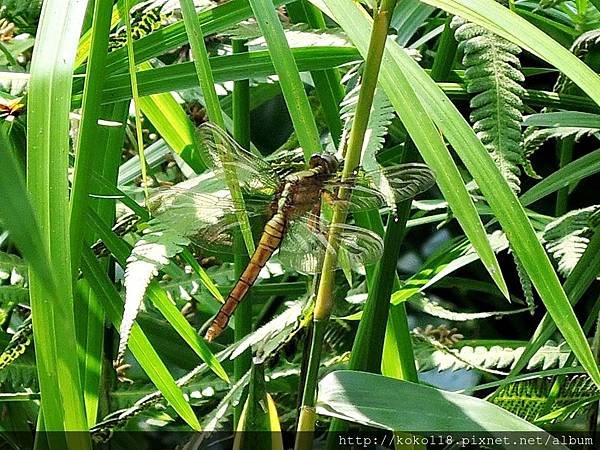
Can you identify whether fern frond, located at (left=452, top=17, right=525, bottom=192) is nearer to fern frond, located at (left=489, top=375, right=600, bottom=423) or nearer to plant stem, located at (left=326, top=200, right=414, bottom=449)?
plant stem, located at (left=326, top=200, right=414, bottom=449)

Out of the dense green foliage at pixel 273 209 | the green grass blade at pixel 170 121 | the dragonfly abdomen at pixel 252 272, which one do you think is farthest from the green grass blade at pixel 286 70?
the green grass blade at pixel 170 121

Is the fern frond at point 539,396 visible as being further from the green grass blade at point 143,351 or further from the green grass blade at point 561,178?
the green grass blade at point 143,351

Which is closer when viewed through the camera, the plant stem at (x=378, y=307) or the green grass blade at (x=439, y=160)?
the green grass blade at (x=439, y=160)

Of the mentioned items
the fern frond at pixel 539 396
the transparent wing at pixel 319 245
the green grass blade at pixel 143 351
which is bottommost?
the fern frond at pixel 539 396

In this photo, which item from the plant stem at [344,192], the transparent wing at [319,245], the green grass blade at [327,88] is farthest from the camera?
the green grass blade at [327,88]

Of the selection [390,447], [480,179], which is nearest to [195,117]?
[390,447]

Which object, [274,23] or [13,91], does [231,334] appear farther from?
[274,23]

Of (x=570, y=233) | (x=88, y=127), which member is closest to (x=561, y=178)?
(x=570, y=233)

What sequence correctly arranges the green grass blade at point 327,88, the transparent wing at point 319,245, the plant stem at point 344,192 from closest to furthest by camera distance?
→ 1. the plant stem at point 344,192
2. the transparent wing at point 319,245
3. the green grass blade at point 327,88

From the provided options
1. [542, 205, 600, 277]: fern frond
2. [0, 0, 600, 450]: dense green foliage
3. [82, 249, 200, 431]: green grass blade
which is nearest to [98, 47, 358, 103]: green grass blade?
[0, 0, 600, 450]: dense green foliage
